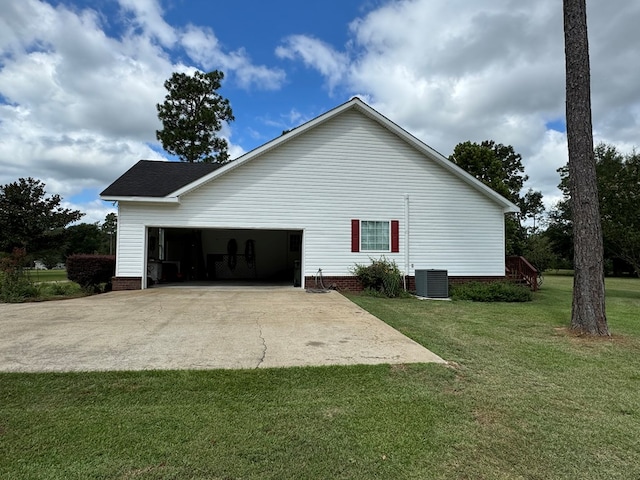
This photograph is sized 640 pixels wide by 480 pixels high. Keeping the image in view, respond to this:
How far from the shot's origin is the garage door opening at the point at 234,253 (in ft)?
63.2

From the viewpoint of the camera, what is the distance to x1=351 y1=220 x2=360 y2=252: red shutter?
13883 mm

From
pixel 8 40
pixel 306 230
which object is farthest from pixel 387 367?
pixel 8 40

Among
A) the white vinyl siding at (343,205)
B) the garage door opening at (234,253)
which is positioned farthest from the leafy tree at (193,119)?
the white vinyl siding at (343,205)

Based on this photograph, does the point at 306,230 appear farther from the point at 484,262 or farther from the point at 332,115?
Result: the point at 484,262

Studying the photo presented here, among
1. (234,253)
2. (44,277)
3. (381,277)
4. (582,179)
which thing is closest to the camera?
(582,179)

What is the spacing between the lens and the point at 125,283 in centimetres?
1278

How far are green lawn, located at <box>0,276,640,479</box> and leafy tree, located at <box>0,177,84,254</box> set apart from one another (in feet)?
83.2

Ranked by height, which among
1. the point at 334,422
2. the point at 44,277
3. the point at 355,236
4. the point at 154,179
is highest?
the point at 154,179

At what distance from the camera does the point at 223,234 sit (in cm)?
2009

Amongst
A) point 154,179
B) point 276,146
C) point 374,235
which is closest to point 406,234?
point 374,235

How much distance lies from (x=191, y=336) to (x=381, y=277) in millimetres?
8029

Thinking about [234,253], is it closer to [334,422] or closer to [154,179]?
[154,179]

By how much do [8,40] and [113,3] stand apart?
3.13 metres

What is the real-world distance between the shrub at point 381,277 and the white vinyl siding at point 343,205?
0.52 metres
